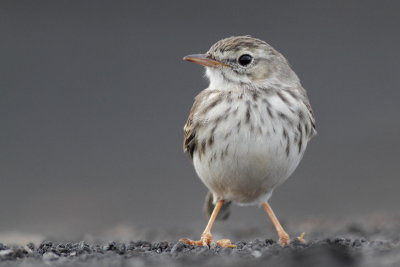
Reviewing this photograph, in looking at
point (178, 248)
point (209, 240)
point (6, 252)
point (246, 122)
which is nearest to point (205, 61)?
point (246, 122)

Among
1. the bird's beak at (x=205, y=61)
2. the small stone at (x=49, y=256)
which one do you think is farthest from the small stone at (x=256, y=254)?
the bird's beak at (x=205, y=61)

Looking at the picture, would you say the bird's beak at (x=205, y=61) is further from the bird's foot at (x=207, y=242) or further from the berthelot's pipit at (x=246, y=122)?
the bird's foot at (x=207, y=242)

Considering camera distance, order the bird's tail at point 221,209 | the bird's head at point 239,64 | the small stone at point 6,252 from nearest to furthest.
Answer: the small stone at point 6,252 < the bird's head at point 239,64 < the bird's tail at point 221,209

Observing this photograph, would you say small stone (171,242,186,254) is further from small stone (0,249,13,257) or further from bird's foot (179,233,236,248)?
small stone (0,249,13,257)

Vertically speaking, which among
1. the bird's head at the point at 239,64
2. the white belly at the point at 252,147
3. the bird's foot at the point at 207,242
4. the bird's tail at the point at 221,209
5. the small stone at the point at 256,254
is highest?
the bird's head at the point at 239,64

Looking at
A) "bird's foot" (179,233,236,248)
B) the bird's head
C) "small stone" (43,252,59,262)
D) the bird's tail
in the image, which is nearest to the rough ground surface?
"small stone" (43,252,59,262)

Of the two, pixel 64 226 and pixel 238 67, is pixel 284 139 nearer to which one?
pixel 238 67
